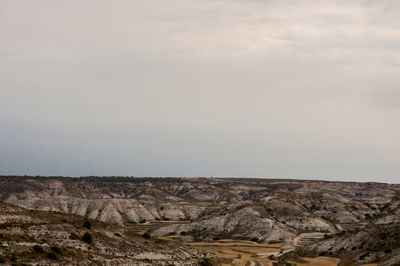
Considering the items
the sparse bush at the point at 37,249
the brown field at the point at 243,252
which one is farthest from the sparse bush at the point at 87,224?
the brown field at the point at 243,252

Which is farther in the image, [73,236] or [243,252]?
[243,252]

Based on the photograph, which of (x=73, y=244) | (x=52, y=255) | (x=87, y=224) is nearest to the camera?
(x=52, y=255)

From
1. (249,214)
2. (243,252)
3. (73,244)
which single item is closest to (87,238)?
(73,244)

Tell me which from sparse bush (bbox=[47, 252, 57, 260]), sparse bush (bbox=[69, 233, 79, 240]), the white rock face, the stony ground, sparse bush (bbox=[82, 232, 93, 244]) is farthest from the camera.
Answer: the white rock face

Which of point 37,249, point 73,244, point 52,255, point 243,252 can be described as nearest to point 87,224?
point 73,244

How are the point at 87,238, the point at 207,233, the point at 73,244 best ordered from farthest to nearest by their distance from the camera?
the point at 207,233 < the point at 87,238 < the point at 73,244

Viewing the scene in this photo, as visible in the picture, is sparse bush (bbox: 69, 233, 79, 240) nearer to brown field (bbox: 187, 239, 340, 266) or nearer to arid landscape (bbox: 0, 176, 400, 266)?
arid landscape (bbox: 0, 176, 400, 266)

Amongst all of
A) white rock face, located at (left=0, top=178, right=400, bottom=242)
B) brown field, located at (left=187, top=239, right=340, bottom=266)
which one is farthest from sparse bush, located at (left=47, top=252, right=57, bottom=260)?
white rock face, located at (left=0, top=178, right=400, bottom=242)

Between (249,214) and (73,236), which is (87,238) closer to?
(73,236)

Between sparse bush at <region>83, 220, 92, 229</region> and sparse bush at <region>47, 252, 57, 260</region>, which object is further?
sparse bush at <region>83, 220, 92, 229</region>

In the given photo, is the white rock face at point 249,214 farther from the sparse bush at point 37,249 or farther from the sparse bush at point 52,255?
the sparse bush at point 52,255

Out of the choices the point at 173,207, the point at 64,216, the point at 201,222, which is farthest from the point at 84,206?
the point at 64,216

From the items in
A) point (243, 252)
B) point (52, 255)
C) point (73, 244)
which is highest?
point (52, 255)

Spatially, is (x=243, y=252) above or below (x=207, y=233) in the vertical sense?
above
